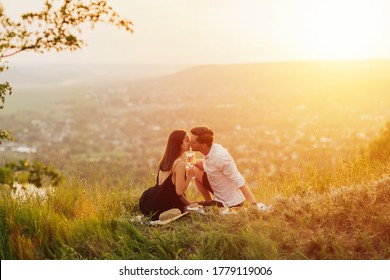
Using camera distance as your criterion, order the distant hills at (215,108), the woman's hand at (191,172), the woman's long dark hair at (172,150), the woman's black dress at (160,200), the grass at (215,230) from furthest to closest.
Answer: the distant hills at (215,108), the woman's hand at (191,172), the woman's long dark hair at (172,150), the woman's black dress at (160,200), the grass at (215,230)

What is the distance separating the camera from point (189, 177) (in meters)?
7.03

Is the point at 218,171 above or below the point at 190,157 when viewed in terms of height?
below

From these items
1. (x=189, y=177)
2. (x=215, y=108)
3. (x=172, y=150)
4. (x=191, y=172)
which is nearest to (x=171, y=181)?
(x=189, y=177)

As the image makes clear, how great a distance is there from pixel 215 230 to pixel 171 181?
4.90 ft

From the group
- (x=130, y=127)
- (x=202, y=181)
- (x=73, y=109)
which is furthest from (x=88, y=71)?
(x=202, y=181)

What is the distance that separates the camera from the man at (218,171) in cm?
695

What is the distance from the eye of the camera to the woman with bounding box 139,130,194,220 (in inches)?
267

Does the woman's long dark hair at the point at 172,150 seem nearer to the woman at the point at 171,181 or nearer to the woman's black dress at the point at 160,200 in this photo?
the woman at the point at 171,181

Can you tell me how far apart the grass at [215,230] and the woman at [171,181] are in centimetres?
38

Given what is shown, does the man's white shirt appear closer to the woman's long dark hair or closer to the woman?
the woman

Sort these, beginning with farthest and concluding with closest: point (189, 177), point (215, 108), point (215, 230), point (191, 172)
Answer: point (215, 108) < point (191, 172) < point (189, 177) < point (215, 230)

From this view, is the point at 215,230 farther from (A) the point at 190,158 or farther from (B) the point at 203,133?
(A) the point at 190,158

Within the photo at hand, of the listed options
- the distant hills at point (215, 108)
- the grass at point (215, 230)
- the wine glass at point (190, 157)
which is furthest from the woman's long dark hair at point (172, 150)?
the distant hills at point (215, 108)
